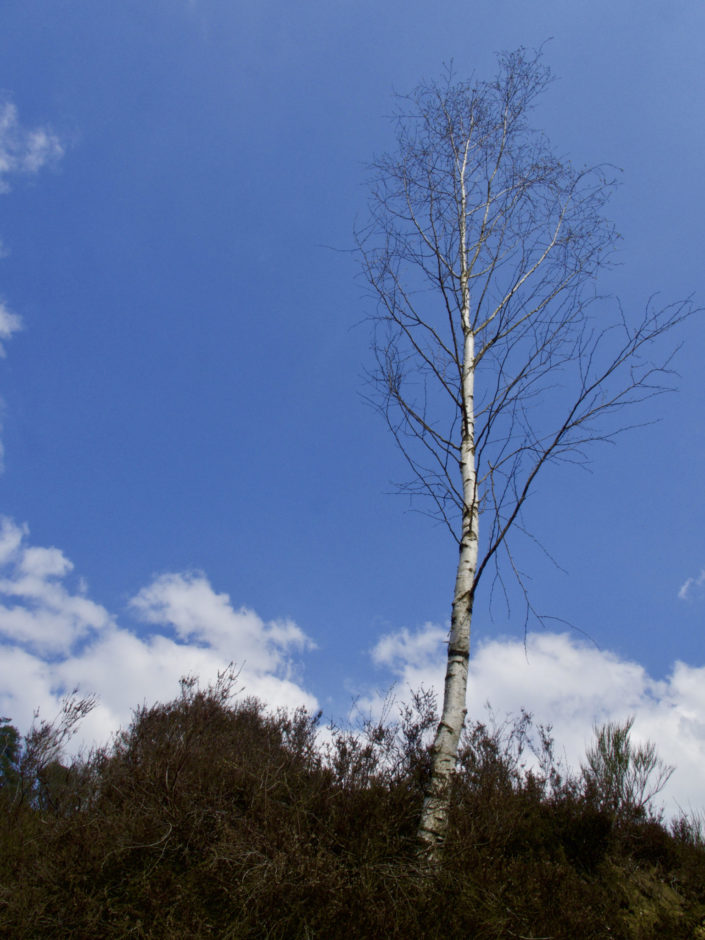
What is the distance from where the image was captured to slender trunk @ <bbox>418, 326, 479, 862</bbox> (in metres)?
3.63

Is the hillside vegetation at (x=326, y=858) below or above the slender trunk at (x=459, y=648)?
below

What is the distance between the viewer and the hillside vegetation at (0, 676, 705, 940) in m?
2.90

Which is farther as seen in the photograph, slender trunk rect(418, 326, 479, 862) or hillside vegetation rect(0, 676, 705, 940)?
slender trunk rect(418, 326, 479, 862)

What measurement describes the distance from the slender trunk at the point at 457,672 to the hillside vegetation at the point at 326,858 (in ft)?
0.39

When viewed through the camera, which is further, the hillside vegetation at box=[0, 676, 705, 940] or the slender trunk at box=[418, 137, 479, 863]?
the slender trunk at box=[418, 137, 479, 863]

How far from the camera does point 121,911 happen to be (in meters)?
2.93

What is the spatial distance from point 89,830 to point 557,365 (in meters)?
5.44

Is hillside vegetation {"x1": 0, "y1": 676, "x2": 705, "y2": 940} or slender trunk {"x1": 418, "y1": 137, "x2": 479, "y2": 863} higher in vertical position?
slender trunk {"x1": 418, "y1": 137, "x2": 479, "y2": 863}

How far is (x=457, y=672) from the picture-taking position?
4137mm

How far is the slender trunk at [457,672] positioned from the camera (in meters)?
3.63

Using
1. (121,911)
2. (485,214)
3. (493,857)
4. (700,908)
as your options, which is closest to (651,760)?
(700,908)

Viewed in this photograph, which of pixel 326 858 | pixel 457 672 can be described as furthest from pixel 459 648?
pixel 326 858

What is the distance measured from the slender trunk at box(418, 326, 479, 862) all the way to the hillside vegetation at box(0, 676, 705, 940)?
0.12m

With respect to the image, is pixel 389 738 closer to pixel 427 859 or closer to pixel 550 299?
pixel 427 859
